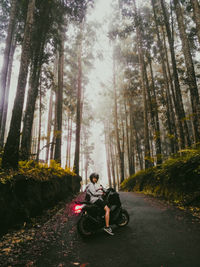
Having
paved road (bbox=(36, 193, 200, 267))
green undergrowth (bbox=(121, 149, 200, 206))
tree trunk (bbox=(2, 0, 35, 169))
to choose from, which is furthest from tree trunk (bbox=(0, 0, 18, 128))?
green undergrowth (bbox=(121, 149, 200, 206))

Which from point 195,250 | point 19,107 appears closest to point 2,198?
point 19,107

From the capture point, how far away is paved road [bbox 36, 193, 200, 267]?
8.13 feet

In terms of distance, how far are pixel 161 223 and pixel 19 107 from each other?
502cm

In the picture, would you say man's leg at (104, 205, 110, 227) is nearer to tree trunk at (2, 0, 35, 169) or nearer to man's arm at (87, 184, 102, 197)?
man's arm at (87, 184, 102, 197)

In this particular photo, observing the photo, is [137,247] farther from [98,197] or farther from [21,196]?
[21,196]

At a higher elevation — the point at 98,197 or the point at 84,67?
the point at 84,67

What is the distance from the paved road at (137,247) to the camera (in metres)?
2.48

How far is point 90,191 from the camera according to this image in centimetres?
407

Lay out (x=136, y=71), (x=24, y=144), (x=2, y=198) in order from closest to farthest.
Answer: (x=2, y=198), (x=24, y=144), (x=136, y=71)

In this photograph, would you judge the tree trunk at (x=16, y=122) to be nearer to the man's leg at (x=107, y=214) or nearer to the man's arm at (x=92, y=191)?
the man's arm at (x=92, y=191)

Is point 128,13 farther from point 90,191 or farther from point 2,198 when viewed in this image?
point 2,198

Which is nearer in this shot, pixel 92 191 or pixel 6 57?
pixel 92 191

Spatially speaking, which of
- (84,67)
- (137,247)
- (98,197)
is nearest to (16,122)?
(98,197)

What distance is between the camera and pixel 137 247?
2.94m
